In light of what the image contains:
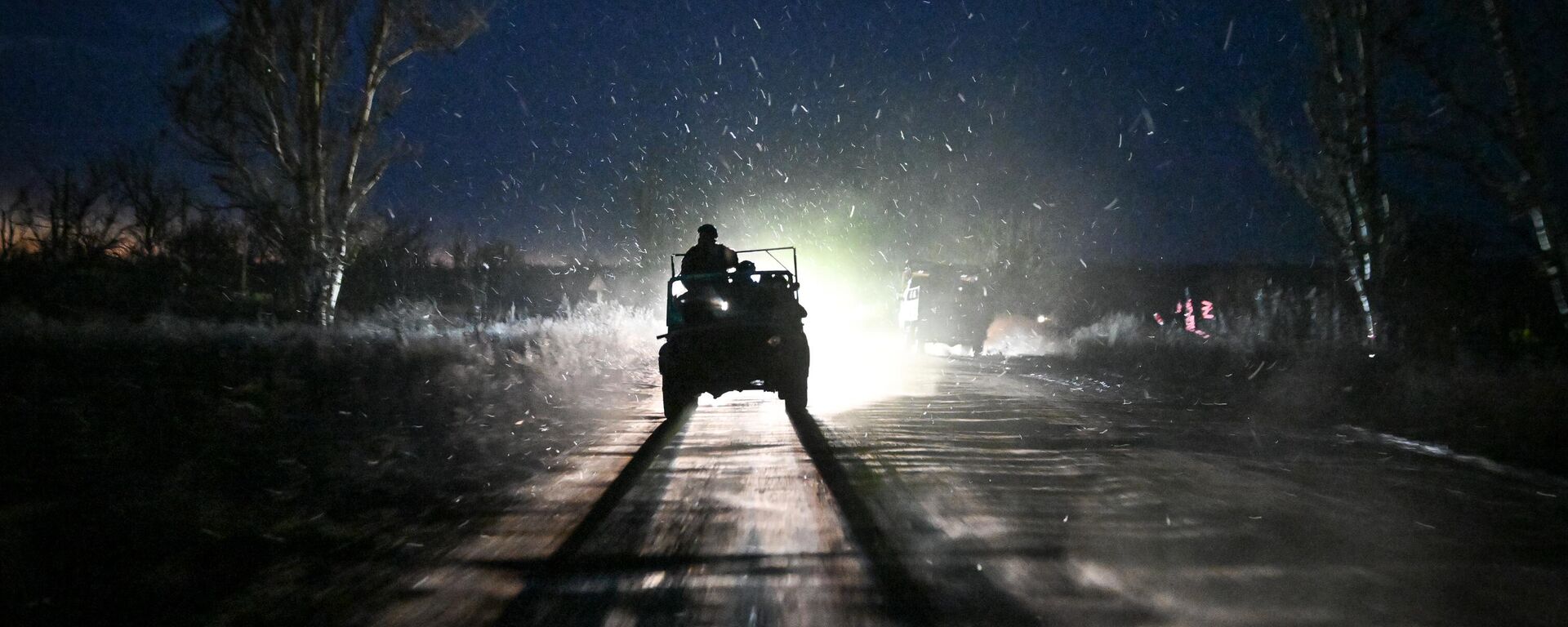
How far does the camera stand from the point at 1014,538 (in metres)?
5.83

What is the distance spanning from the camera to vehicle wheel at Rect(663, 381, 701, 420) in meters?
12.5

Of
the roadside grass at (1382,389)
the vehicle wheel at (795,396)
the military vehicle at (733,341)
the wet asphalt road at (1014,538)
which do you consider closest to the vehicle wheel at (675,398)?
the military vehicle at (733,341)

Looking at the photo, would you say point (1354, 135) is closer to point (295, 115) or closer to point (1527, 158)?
point (1527, 158)

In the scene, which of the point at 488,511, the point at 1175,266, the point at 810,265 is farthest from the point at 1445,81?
the point at 1175,266

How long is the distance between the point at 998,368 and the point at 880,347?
15407 millimetres

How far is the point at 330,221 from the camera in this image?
24688 mm

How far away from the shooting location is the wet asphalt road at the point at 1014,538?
14.6 feet

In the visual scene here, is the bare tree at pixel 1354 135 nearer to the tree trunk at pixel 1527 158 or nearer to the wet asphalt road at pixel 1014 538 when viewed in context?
the tree trunk at pixel 1527 158

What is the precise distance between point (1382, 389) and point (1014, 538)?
421 inches

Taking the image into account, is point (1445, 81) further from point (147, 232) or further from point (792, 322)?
point (147, 232)

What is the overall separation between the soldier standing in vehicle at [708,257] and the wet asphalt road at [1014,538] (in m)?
3.64

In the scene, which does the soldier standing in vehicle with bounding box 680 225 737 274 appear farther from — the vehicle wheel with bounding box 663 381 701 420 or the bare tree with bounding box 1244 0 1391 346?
the bare tree with bounding box 1244 0 1391 346

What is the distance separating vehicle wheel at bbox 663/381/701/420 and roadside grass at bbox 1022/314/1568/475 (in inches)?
281

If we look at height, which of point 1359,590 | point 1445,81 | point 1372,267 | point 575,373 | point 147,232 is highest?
point 147,232
